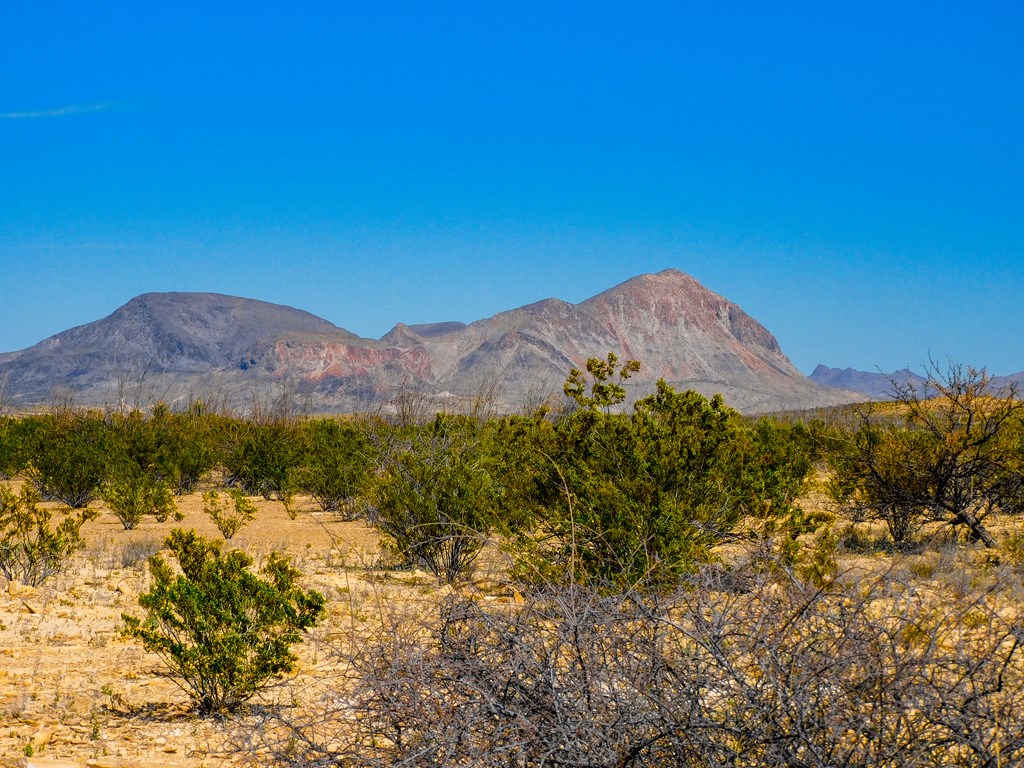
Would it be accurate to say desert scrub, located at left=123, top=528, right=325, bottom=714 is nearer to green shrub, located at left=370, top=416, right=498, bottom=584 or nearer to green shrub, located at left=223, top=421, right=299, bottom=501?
green shrub, located at left=370, top=416, right=498, bottom=584

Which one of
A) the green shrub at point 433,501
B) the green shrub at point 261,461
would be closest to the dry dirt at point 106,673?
the green shrub at point 433,501

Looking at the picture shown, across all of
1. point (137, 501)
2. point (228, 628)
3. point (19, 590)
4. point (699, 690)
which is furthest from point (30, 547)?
point (699, 690)

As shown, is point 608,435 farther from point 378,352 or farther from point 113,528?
point 378,352

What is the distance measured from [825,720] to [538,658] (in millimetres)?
1081

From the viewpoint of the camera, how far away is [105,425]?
1101 inches

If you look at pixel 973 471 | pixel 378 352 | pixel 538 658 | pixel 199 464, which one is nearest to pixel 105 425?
pixel 199 464

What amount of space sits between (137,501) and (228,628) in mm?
11731

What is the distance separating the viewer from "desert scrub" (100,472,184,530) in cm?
1684

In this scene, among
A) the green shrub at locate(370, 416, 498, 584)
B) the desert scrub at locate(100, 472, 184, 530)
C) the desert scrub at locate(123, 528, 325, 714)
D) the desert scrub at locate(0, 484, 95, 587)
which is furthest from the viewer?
the desert scrub at locate(100, 472, 184, 530)

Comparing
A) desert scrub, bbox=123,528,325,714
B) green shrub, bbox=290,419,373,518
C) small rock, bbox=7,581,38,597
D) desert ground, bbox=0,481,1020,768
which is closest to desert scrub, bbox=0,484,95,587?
desert ground, bbox=0,481,1020,768

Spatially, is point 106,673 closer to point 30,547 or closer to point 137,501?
point 30,547

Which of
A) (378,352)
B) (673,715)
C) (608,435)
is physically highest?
(378,352)

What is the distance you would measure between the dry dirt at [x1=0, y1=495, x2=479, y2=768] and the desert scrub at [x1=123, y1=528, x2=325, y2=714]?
0.20 metres

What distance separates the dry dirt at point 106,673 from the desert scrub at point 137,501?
3924 millimetres
